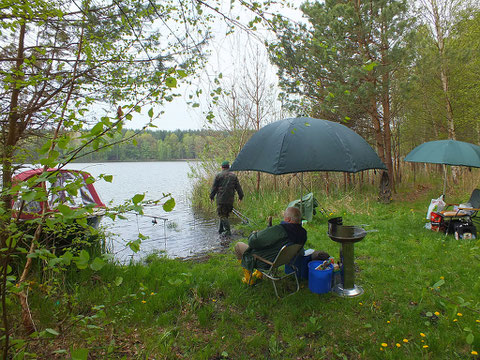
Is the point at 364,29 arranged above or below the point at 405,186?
above

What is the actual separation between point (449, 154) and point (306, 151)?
4348 millimetres

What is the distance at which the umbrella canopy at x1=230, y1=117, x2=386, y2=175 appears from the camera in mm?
3025

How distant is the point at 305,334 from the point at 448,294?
6.35 feet

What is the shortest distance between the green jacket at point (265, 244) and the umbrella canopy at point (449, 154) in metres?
3.93

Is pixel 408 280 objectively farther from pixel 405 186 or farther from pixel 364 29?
pixel 405 186

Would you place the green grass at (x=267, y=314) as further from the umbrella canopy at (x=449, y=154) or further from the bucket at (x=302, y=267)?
the umbrella canopy at (x=449, y=154)

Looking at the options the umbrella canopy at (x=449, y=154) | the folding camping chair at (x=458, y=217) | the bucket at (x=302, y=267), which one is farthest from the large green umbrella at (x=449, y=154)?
the bucket at (x=302, y=267)

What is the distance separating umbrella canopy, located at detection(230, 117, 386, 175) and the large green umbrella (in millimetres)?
3038

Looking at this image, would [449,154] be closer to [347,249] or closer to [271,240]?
[347,249]

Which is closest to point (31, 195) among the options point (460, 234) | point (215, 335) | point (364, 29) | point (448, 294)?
point (215, 335)

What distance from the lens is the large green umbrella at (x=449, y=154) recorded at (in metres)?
5.46

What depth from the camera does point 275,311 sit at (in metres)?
3.22

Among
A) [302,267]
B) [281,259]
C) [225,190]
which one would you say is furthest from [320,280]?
[225,190]

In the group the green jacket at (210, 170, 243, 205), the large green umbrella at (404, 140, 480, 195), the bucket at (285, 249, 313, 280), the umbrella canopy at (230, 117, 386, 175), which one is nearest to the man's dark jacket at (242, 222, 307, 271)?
the bucket at (285, 249, 313, 280)
